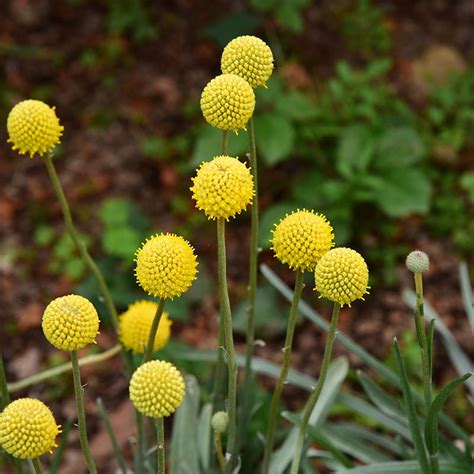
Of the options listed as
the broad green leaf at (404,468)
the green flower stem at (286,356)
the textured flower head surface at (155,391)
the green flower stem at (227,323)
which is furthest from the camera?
the broad green leaf at (404,468)

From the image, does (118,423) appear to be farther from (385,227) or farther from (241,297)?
(385,227)

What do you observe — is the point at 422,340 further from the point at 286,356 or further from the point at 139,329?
the point at 139,329

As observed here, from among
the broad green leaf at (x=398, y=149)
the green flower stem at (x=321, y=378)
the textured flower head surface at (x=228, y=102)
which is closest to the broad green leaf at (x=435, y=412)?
the green flower stem at (x=321, y=378)

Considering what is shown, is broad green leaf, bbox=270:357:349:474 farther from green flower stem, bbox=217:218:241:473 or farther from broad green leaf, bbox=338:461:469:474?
green flower stem, bbox=217:218:241:473

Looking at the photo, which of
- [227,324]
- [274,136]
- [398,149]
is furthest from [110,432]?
[398,149]

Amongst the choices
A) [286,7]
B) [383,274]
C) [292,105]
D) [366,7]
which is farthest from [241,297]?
[366,7]

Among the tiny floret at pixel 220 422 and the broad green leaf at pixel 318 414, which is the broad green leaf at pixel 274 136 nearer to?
the broad green leaf at pixel 318 414
